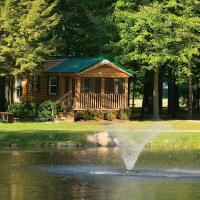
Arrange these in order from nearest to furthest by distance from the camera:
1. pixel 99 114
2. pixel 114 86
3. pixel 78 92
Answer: pixel 99 114
pixel 78 92
pixel 114 86

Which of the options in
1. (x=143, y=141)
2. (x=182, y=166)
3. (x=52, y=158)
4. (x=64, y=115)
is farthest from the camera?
(x=64, y=115)

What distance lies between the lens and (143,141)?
3538cm

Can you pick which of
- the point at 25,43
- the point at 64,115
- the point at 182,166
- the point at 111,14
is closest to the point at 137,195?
the point at 182,166

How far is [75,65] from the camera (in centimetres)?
5366

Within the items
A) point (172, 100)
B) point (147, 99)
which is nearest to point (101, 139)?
point (172, 100)

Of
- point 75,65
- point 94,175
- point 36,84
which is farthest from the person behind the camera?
point 36,84

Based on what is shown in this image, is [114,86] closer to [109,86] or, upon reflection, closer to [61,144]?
[109,86]

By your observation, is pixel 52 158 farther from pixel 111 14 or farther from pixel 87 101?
pixel 111 14

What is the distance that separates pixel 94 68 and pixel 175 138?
53.6 feet

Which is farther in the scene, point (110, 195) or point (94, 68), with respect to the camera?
point (94, 68)

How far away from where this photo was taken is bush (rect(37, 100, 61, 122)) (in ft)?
166

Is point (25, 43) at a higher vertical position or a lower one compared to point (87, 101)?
higher

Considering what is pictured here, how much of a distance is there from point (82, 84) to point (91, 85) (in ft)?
2.41

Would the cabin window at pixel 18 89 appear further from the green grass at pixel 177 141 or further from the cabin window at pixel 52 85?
the green grass at pixel 177 141
